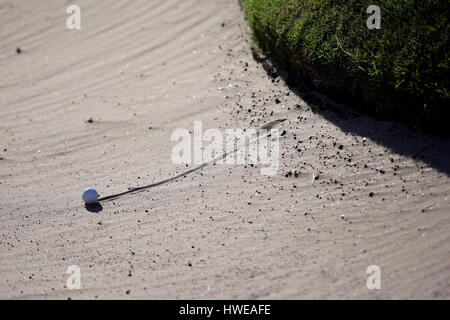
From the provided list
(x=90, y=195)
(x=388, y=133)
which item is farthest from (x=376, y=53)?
(x=90, y=195)

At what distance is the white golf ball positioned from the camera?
464 cm

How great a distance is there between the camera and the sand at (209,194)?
12.1ft

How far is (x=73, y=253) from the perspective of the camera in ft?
13.9

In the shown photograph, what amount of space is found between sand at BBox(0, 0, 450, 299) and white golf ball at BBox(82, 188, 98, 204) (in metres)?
0.12

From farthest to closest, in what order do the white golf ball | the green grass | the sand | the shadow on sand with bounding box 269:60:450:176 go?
the white golf ball, the shadow on sand with bounding box 269:60:450:176, the green grass, the sand

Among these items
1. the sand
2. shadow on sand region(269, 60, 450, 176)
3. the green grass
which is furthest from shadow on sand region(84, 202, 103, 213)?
the green grass

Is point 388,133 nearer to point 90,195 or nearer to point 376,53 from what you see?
point 376,53

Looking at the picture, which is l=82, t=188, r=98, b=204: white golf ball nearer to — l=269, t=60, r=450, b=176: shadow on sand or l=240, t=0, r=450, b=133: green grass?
l=269, t=60, r=450, b=176: shadow on sand

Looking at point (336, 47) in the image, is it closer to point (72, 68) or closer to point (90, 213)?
point (90, 213)

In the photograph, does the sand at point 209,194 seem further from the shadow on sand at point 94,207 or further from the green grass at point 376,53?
the green grass at point 376,53

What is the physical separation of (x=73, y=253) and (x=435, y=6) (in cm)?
373

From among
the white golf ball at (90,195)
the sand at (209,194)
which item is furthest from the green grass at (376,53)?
the white golf ball at (90,195)

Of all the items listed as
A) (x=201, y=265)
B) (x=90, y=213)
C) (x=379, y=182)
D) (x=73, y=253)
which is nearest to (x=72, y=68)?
(x=90, y=213)
